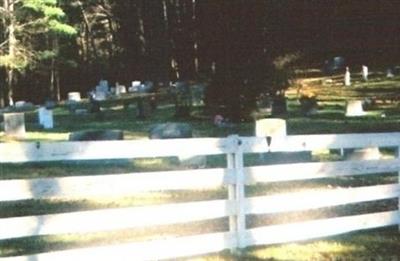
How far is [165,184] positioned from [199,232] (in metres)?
1.75

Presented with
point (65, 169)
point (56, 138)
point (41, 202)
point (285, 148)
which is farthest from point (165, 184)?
point (56, 138)

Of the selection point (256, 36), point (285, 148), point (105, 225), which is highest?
point (256, 36)

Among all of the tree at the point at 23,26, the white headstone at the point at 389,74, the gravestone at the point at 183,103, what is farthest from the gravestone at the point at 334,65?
the tree at the point at 23,26

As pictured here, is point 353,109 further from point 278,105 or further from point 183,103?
point 183,103

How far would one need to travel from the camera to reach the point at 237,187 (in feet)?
26.2

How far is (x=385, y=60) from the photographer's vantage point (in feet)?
166

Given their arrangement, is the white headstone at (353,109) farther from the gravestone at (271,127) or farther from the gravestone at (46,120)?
the gravestone at (46,120)

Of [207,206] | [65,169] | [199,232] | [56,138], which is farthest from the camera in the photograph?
[56,138]

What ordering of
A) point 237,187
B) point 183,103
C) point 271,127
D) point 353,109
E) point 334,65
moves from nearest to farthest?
point 237,187, point 271,127, point 353,109, point 183,103, point 334,65

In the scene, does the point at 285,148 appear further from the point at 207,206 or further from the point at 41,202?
the point at 41,202

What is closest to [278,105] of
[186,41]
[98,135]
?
[98,135]

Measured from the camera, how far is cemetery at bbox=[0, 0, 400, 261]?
7492 mm

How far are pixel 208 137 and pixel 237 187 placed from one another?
13773 mm

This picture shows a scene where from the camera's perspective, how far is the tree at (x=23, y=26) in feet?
151
